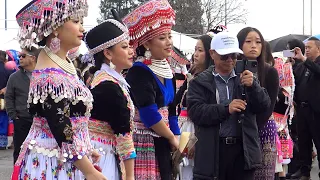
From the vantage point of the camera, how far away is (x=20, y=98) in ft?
29.2

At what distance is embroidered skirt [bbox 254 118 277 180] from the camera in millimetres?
5438

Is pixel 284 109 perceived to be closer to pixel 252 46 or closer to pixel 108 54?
pixel 252 46

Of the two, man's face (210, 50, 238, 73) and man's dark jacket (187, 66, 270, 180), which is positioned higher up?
man's face (210, 50, 238, 73)

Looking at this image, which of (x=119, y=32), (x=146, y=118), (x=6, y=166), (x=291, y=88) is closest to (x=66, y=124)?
(x=119, y=32)

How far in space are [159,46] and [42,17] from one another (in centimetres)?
178

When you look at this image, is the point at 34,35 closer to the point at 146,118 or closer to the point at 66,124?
the point at 66,124

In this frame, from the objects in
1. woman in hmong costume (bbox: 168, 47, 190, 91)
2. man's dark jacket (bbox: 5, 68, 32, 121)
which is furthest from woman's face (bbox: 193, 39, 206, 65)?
man's dark jacket (bbox: 5, 68, 32, 121)

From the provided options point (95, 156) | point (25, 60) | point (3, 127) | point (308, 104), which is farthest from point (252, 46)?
point (3, 127)

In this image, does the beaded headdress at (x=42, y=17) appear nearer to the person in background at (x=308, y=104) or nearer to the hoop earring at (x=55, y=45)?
the hoop earring at (x=55, y=45)

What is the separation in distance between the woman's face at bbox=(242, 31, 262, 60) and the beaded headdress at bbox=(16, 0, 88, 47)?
8.15 feet

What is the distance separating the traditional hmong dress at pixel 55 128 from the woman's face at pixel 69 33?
0.20m

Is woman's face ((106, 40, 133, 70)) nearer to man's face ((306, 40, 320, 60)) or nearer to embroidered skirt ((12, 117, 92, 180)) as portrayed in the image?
embroidered skirt ((12, 117, 92, 180))

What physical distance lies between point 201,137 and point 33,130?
1.75 metres

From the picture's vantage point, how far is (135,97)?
4875mm
